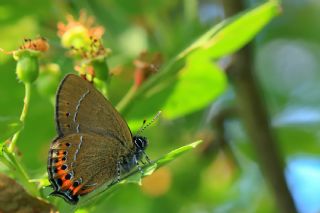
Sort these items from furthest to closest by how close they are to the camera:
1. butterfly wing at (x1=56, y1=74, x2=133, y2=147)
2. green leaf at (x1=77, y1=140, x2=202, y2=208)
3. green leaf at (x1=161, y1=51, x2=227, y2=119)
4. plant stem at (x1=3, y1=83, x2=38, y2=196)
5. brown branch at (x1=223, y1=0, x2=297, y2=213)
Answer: brown branch at (x1=223, y1=0, x2=297, y2=213) < green leaf at (x1=161, y1=51, x2=227, y2=119) < butterfly wing at (x1=56, y1=74, x2=133, y2=147) < plant stem at (x1=3, y1=83, x2=38, y2=196) < green leaf at (x1=77, y1=140, x2=202, y2=208)

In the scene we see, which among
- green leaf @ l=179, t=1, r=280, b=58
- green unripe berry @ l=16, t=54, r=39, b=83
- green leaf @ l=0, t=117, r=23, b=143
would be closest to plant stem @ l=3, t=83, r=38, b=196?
green leaf @ l=0, t=117, r=23, b=143

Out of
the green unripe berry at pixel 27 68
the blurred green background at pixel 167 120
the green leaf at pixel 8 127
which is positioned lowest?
the blurred green background at pixel 167 120

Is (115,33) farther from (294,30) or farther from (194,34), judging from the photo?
(294,30)

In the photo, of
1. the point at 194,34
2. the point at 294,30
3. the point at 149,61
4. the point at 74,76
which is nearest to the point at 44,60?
the point at 149,61

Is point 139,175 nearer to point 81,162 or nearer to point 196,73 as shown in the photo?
point 81,162

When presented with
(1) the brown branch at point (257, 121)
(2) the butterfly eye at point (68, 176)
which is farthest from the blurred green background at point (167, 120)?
(2) the butterfly eye at point (68, 176)

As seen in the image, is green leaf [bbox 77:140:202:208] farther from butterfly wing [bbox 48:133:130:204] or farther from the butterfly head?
the butterfly head

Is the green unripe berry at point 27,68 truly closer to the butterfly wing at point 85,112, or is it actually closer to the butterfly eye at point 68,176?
the butterfly wing at point 85,112
